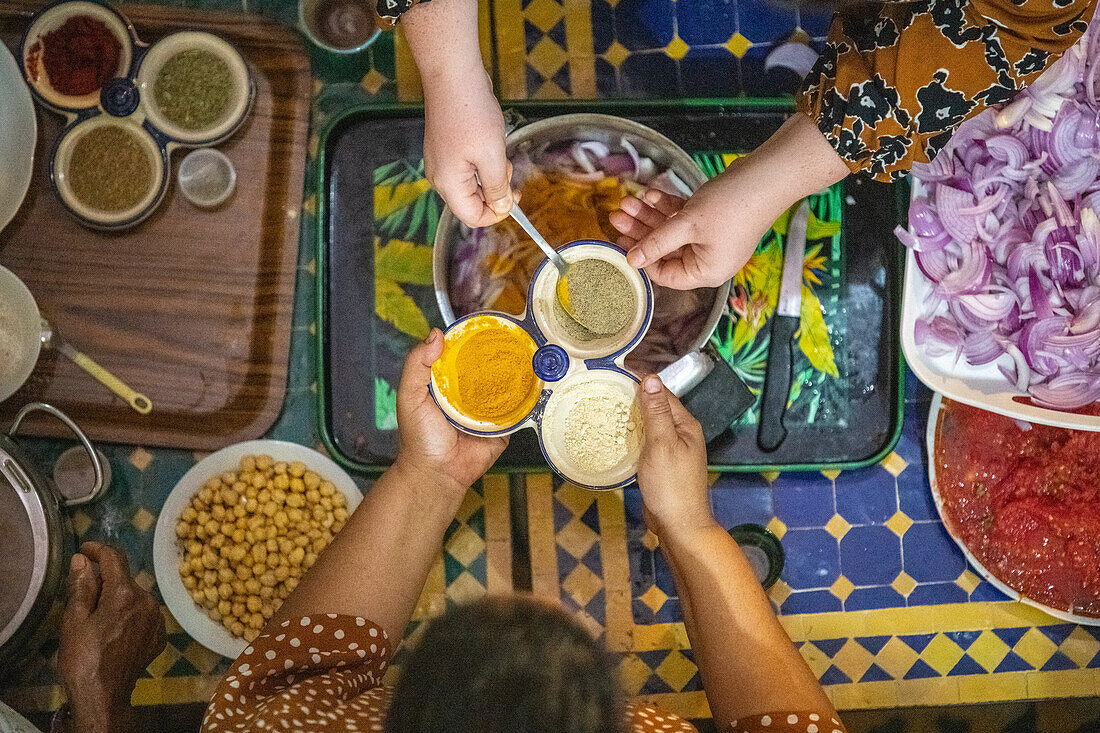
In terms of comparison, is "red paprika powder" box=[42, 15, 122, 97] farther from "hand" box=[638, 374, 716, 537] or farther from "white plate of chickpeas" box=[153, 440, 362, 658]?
"hand" box=[638, 374, 716, 537]

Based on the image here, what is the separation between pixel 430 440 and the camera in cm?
139

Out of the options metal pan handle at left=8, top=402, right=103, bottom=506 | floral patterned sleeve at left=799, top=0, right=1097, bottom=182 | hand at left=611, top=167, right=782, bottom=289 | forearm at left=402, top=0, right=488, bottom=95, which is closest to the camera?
floral patterned sleeve at left=799, top=0, right=1097, bottom=182

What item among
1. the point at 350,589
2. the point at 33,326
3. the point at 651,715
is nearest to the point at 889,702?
the point at 651,715

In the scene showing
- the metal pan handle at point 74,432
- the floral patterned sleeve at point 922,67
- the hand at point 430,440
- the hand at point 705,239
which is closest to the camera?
the floral patterned sleeve at point 922,67

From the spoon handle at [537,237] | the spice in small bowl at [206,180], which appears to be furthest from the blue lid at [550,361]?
the spice in small bowl at [206,180]

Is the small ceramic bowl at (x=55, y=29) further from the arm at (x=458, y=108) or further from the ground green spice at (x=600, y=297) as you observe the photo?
the ground green spice at (x=600, y=297)

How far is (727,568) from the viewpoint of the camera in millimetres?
1359

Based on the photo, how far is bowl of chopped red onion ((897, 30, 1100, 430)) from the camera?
4.33ft

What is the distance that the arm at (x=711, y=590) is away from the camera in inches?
49.4

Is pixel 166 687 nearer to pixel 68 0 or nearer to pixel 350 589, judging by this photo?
pixel 350 589

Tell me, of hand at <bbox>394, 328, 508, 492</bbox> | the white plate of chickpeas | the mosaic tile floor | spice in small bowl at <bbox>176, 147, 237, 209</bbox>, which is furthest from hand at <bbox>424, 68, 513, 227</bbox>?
the white plate of chickpeas

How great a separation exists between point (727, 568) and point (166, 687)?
112cm

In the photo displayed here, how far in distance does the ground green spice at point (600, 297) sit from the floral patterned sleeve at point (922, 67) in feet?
1.33

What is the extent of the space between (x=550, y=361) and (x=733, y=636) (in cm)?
57
